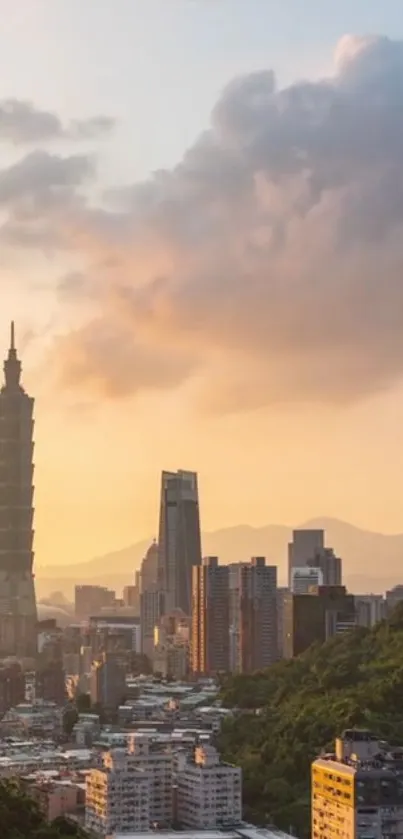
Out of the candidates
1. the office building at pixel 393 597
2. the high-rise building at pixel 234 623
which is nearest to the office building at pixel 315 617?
the office building at pixel 393 597

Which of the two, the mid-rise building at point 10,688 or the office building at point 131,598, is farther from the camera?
the office building at point 131,598

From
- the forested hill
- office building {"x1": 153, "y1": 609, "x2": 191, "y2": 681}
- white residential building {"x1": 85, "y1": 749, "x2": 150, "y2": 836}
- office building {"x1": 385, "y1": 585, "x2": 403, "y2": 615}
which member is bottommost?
white residential building {"x1": 85, "y1": 749, "x2": 150, "y2": 836}

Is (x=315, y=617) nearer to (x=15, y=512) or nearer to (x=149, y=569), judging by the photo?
(x=15, y=512)

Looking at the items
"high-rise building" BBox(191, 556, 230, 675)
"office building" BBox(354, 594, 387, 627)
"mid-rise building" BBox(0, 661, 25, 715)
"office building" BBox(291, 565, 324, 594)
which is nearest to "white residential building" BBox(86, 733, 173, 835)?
"mid-rise building" BBox(0, 661, 25, 715)

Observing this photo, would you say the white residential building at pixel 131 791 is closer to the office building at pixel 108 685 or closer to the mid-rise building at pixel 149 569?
the office building at pixel 108 685

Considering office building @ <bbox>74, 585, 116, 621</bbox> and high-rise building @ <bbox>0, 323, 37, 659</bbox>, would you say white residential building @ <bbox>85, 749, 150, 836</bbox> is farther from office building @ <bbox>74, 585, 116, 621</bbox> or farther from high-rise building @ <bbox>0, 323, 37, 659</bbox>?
office building @ <bbox>74, 585, 116, 621</bbox>

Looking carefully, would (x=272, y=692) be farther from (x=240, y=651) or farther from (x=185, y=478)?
(x=185, y=478)

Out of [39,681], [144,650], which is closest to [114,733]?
[39,681]
